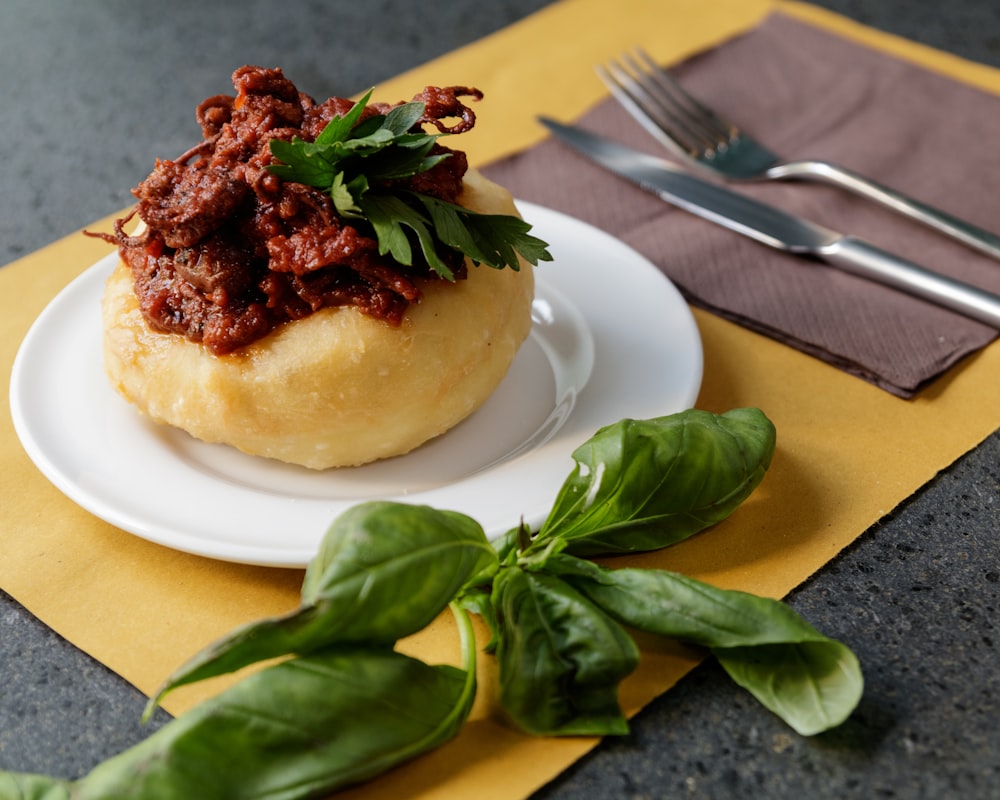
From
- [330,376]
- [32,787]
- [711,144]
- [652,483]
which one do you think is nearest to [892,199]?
[711,144]

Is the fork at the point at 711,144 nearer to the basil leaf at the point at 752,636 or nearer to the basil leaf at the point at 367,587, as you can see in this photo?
the basil leaf at the point at 752,636

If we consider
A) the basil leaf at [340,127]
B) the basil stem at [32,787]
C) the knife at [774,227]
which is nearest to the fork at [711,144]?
the knife at [774,227]

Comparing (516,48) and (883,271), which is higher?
(516,48)

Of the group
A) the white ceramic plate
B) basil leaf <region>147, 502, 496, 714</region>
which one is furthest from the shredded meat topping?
basil leaf <region>147, 502, 496, 714</region>

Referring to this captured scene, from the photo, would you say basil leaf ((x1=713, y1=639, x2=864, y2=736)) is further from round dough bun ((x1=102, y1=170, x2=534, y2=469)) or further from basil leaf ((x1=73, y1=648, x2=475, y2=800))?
round dough bun ((x1=102, y1=170, x2=534, y2=469))

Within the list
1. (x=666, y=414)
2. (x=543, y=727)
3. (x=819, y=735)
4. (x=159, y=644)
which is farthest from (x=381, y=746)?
(x=666, y=414)

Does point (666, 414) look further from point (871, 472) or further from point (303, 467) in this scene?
point (303, 467)
